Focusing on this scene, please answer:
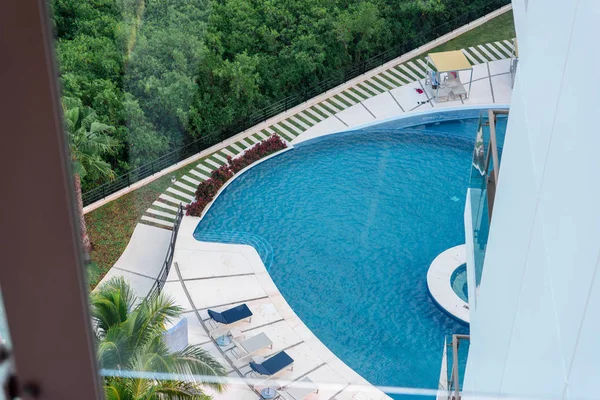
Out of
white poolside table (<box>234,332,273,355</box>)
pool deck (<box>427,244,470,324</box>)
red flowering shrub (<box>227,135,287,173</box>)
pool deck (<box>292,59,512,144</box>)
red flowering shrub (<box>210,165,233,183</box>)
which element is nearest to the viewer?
white poolside table (<box>234,332,273,355</box>)

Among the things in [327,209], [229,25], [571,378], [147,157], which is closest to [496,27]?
[229,25]

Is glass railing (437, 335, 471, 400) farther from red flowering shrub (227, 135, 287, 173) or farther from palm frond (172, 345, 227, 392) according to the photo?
red flowering shrub (227, 135, 287, 173)

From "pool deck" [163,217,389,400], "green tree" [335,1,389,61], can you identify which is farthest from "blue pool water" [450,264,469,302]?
"green tree" [335,1,389,61]

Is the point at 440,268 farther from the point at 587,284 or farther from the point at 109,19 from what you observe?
the point at 587,284

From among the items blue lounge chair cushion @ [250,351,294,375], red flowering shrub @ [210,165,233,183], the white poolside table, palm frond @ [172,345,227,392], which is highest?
red flowering shrub @ [210,165,233,183]

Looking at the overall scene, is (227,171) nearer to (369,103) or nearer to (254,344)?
(369,103)

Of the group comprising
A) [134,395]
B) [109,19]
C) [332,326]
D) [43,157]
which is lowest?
[332,326]

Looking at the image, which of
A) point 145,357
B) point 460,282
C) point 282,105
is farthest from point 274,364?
point 282,105
